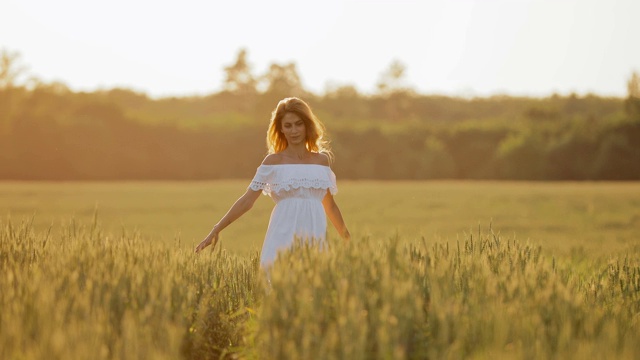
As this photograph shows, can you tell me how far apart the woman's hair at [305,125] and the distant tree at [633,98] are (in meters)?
47.7

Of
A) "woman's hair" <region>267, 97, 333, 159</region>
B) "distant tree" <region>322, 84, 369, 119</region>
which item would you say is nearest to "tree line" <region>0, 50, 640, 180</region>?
"distant tree" <region>322, 84, 369, 119</region>

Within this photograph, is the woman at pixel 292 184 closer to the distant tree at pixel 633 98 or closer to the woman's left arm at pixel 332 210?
the woman's left arm at pixel 332 210

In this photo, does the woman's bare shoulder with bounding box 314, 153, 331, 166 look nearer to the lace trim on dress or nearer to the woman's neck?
the woman's neck

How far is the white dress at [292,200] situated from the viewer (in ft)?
20.9

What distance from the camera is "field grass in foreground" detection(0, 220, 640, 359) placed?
3848mm

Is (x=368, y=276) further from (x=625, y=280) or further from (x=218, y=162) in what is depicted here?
(x=218, y=162)

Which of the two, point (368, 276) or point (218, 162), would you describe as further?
point (218, 162)

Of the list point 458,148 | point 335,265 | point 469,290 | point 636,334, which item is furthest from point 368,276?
point 458,148

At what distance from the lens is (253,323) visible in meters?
5.00

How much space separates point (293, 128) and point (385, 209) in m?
24.4

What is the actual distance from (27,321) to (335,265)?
5.44 ft

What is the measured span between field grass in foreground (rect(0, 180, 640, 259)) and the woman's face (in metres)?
12.6

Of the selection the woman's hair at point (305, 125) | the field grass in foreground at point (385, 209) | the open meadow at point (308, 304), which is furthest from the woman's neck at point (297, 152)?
the field grass in foreground at point (385, 209)

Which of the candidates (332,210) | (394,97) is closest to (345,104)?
(394,97)
